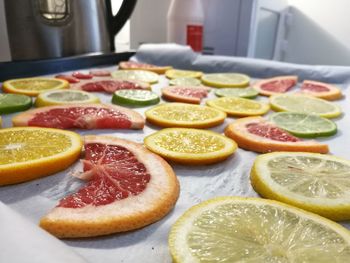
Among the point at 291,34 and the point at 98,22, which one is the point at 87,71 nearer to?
the point at 98,22

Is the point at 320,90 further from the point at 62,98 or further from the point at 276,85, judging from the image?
the point at 62,98

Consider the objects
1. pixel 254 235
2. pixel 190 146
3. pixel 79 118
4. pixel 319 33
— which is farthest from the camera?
pixel 319 33

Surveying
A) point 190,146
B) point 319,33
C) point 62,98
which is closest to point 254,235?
point 190,146

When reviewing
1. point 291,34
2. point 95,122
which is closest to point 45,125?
point 95,122

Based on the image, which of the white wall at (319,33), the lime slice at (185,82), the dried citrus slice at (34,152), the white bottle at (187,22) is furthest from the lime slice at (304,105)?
the white wall at (319,33)

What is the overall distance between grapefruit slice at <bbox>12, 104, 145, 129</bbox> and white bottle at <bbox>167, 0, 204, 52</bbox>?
132 cm

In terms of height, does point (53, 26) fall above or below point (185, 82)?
above

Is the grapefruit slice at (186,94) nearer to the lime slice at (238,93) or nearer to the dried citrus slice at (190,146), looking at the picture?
the lime slice at (238,93)

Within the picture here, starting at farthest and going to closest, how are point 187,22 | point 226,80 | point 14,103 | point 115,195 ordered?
point 187,22, point 226,80, point 14,103, point 115,195

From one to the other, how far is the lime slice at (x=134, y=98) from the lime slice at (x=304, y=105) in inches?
17.5

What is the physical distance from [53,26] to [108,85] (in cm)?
57

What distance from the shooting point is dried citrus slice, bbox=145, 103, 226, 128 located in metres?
1.03

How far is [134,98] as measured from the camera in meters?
1.25

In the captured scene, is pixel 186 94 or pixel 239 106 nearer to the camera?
pixel 239 106
